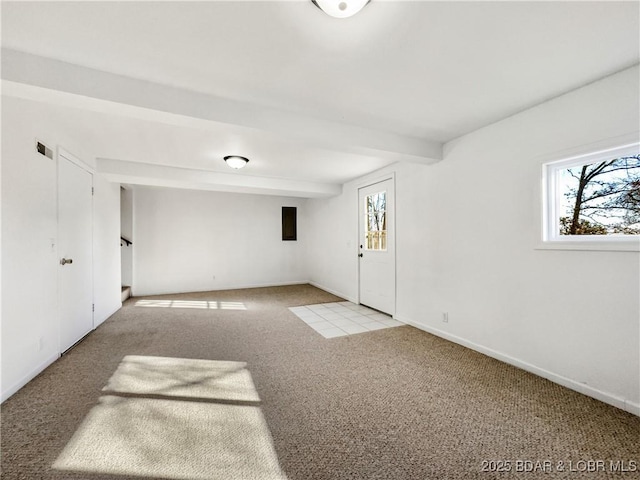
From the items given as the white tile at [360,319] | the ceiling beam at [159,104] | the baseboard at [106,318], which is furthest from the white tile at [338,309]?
the baseboard at [106,318]

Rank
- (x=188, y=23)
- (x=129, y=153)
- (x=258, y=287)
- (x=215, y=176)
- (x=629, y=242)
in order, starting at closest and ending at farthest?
1. (x=188, y=23)
2. (x=629, y=242)
3. (x=129, y=153)
4. (x=215, y=176)
5. (x=258, y=287)

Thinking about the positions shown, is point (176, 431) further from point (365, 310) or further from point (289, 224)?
point (289, 224)

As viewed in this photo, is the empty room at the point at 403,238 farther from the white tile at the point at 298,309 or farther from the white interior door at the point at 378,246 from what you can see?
the white tile at the point at 298,309

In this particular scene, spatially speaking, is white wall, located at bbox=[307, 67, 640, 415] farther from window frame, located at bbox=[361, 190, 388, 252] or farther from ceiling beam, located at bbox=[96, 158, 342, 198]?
ceiling beam, located at bbox=[96, 158, 342, 198]

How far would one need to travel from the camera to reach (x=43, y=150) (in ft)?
8.35

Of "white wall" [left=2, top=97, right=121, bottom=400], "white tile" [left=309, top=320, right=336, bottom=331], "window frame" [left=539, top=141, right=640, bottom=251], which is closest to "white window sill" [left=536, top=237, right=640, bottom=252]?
"window frame" [left=539, top=141, right=640, bottom=251]

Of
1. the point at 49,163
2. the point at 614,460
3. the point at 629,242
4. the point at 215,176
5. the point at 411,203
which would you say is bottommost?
the point at 614,460

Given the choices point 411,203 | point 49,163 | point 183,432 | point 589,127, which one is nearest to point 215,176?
point 49,163

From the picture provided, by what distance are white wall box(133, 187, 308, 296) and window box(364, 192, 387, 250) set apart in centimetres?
283

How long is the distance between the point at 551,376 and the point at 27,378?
442cm

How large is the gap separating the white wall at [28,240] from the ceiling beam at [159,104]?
630 millimetres

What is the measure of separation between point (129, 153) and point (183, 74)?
223cm

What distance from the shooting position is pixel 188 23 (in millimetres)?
1485

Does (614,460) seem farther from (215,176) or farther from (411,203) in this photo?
(215,176)
